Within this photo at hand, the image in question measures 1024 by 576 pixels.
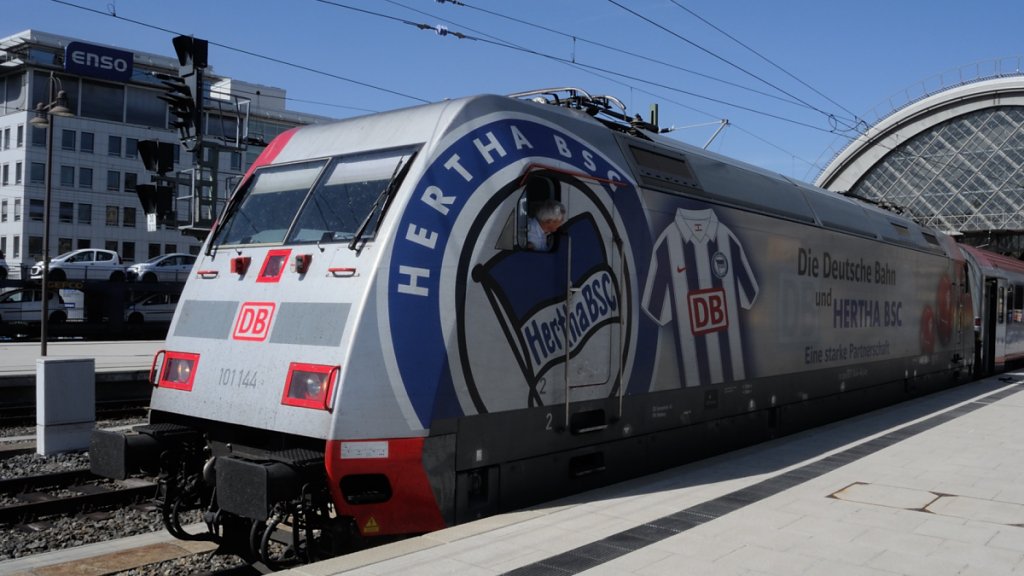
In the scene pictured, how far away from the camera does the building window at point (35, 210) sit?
53.4 m

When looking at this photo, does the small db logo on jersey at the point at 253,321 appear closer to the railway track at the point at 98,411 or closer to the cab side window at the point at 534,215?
the cab side window at the point at 534,215

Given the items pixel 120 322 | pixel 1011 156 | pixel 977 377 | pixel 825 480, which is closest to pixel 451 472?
pixel 825 480

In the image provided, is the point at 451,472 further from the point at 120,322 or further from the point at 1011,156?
the point at 1011,156

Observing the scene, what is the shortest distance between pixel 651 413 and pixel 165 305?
3047cm

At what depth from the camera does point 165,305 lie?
33.9m

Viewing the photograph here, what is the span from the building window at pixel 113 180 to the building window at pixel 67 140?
2.76 metres

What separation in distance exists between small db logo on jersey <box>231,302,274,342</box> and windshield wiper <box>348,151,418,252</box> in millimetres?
870

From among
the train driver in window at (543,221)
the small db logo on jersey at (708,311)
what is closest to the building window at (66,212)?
the small db logo on jersey at (708,311)

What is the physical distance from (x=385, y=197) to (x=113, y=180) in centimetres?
5722

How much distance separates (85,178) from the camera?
55125 millimetres

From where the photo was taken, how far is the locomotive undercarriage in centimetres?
508

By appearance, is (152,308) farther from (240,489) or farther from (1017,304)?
(240,489)

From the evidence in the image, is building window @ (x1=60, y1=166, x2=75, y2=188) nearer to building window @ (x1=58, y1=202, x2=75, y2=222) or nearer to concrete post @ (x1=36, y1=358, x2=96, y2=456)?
building window @ (x1=58, y1=202, x2=75, y2=222)

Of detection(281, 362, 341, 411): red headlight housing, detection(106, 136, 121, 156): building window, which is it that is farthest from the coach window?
detection(106, 136, 121, 156): building window
